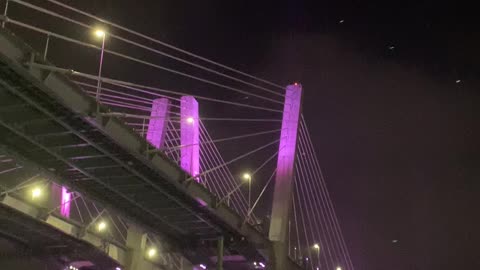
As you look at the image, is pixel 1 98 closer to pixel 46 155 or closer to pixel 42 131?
pixel 42 131

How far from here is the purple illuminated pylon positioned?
33.1 meters

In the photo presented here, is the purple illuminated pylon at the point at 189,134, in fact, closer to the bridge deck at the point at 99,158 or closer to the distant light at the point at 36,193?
the bridge deck at the point at 99,158

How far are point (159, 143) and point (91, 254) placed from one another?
1084cm

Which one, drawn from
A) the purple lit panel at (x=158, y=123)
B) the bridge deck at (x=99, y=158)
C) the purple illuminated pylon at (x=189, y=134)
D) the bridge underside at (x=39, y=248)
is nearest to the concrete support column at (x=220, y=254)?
the bridge deck at (x=99, y=158)

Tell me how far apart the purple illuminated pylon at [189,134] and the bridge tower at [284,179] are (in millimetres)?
4333

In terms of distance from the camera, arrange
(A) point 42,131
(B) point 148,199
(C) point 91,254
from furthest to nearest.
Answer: (C) point 91,254
(B) point 148,199
(A) point 42,131

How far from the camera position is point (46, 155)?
2352 cm

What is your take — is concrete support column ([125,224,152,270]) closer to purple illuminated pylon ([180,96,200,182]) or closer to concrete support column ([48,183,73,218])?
concrete support column ([48,183,73,218])

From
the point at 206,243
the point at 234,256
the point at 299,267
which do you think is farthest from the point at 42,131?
the point at 299,267

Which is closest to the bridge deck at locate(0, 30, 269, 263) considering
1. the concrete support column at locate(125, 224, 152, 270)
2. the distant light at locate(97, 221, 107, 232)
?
the concrete support column at locate(125, 224, 152, 270)

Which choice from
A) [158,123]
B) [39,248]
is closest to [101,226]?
[39,248]

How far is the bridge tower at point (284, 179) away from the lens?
107 feet

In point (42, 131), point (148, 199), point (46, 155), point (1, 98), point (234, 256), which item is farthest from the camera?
point (234, 256)

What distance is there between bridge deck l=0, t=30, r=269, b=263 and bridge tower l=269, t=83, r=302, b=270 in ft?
3.30
